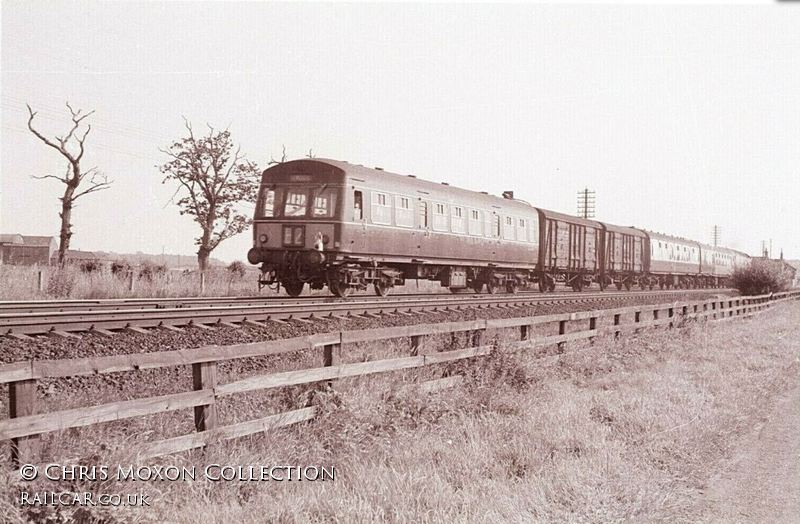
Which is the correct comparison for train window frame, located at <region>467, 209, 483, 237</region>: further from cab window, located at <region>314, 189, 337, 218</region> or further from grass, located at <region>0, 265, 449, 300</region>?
cab window, located at <region>314, 189, 337, 218</region>

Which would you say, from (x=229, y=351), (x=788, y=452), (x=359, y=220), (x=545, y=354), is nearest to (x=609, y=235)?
(x=359, y=220)

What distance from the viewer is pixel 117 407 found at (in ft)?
14.5

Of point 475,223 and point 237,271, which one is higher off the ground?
point 475,223

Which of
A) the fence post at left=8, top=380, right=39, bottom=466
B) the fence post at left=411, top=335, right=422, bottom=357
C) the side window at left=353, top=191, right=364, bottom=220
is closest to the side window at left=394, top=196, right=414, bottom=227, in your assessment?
the side window at left=353, top=191, right=364, bottom=220

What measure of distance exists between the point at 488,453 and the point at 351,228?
37.0 ft

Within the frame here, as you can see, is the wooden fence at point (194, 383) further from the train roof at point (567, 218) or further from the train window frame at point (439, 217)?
the train roof at point (567, 218)

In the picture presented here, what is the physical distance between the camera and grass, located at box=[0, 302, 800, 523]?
4566 mm

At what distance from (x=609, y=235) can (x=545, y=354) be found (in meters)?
25.6

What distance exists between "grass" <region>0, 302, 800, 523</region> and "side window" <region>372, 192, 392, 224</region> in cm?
843

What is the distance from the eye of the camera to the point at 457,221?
70.0 ft

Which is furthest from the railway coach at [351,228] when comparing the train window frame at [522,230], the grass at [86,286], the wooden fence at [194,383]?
the wooden fence at [194,383]

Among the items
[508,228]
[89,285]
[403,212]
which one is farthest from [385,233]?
[89,285]

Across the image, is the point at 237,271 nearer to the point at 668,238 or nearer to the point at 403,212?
the point at 403,212

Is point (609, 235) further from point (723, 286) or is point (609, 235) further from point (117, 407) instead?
point (117, 407)
